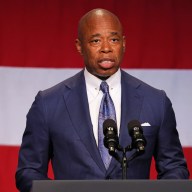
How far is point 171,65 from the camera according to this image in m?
3.50

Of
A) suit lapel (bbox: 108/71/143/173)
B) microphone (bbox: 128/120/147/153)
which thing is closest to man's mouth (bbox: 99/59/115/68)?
suit lapel (bbox: 108/71/143/173)

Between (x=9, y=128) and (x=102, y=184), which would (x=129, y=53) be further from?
(x=102, y=184)

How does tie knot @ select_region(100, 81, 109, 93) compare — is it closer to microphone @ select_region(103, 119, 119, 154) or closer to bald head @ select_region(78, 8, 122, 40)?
bald head @ select_region(78, 8, 122, 40)

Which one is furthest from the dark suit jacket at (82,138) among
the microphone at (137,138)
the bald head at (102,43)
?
the microphone at (137,138)

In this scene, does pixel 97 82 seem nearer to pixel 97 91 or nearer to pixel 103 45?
pixel 97 91

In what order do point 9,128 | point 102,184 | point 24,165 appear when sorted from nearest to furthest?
point 102,184 → point 24,165 → point 9,128

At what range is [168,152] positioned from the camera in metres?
2.45

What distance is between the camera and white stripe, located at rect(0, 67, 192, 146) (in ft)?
11.3

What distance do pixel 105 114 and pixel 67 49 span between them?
44.0 inches

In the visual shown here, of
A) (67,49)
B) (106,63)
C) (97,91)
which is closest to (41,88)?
(67,49)

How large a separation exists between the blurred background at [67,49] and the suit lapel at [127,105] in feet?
3.11

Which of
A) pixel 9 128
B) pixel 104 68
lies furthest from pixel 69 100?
pixel 9 128

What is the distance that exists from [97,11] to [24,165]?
60cm

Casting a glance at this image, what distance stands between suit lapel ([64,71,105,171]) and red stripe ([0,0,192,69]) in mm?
944
